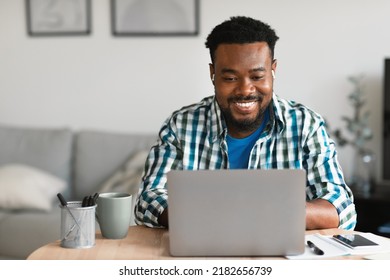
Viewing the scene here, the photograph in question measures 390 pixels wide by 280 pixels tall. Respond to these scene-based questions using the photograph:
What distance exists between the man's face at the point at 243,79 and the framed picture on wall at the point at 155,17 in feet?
5.20

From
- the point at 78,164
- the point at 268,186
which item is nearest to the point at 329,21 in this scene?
the point at 78,164

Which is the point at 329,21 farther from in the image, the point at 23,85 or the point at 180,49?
the point at 23,85

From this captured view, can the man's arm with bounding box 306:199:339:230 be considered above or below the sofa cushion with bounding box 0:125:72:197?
above

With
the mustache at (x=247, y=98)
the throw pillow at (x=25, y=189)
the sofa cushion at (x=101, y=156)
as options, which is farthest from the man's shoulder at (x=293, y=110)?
the throw pillow at (x=25, y=189)

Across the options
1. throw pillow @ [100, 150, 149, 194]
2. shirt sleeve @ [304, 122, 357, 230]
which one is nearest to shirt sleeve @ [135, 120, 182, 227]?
shirt sleeve @ [304, 122, 357, 230]

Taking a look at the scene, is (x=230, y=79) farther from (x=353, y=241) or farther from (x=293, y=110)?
(x=353, y=241)

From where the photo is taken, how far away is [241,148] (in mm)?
1491

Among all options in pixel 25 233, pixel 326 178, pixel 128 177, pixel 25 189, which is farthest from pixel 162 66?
pixel 326 178

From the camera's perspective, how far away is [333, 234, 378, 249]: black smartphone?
3.48 feet

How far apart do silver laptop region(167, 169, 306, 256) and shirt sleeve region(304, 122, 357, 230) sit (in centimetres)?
31

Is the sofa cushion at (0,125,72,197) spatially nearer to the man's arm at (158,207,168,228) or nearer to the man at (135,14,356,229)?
the man at (135,14,356,229)

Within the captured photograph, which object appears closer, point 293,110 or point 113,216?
point 113,216

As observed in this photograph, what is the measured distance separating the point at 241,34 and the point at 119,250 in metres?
0.56

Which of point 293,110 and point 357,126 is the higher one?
point 293,110
